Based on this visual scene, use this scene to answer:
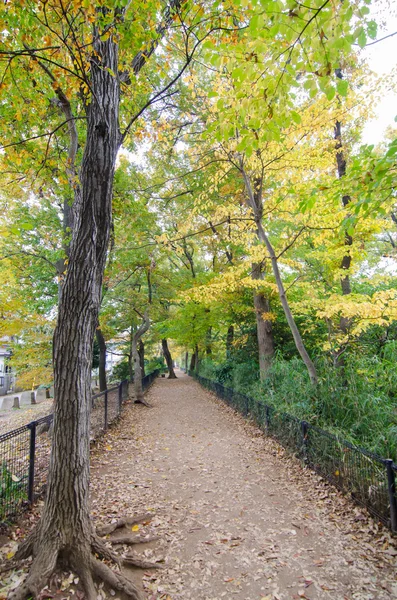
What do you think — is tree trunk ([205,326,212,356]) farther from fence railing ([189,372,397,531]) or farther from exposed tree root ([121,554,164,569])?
exposed tree root ([121,554,164,569])

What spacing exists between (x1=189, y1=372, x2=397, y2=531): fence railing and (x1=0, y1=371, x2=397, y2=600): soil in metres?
0.18

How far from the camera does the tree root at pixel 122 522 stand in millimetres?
3684

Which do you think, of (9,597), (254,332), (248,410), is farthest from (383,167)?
(254,332)

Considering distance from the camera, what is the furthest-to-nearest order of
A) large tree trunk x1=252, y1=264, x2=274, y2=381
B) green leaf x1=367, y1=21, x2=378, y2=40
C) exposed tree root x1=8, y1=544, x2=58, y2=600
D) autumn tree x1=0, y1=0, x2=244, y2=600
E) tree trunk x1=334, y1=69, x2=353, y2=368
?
large tree trunk x1=252, y1=264, x2=274, y2=381 < tree trunk x1=334, y1=69, x2=353, y2=368 < autumn tree x1=0, y1=0, x2=244, y2=600 < exposed tree root x1=8, y1=544, x2=58, y2=600 < green leaf x1=367, y1=21, x2=378, y2=40

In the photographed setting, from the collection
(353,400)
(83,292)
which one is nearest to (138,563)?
(83,292)

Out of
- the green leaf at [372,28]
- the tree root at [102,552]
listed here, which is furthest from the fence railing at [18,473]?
the green leaf at [372,28]

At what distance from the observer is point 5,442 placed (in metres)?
4.19

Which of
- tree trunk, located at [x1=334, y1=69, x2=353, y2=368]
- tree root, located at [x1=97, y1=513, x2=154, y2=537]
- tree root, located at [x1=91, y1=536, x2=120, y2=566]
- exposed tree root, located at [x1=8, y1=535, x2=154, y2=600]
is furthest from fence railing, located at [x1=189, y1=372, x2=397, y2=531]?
tree root, located at [x1=91, y1=536, x2=120, y2=566]

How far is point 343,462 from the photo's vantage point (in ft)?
15.8

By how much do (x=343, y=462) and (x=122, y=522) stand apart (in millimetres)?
3320

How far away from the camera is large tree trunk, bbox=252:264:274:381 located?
10.7m

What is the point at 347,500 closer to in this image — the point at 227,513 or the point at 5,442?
the point at 227,513

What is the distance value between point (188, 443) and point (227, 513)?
371 cm

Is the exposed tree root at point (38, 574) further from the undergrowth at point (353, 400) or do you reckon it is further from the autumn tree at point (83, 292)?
the undergrowth at point (353, 400)
